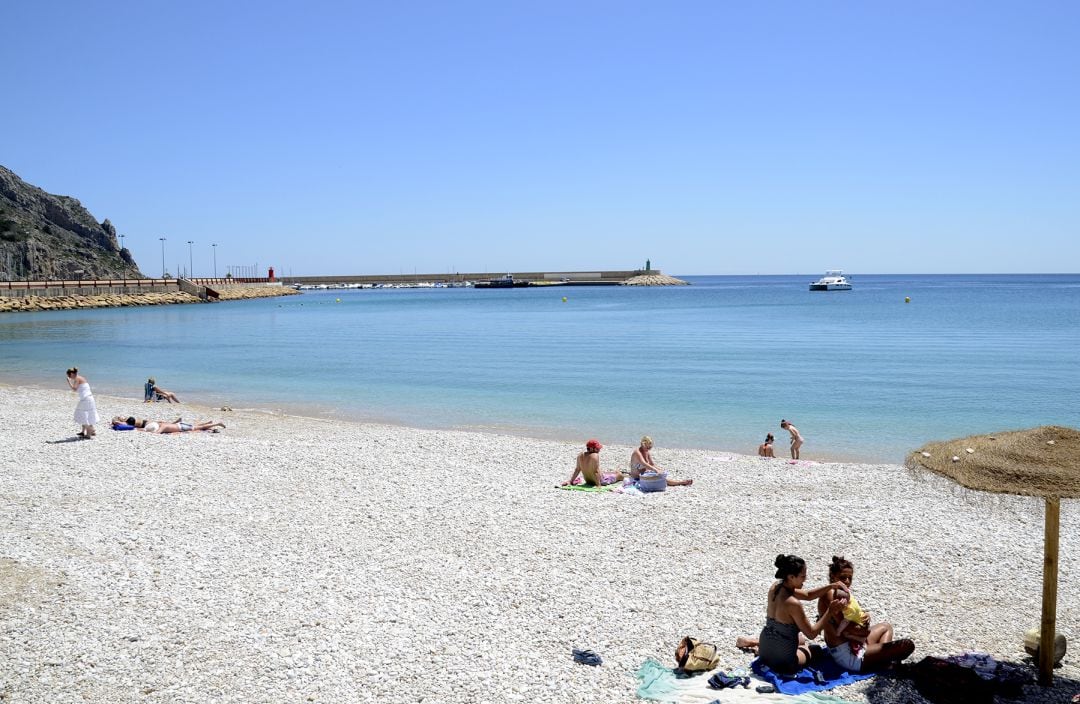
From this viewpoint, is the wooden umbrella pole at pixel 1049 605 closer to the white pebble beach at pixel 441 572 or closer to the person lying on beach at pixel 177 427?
the white pebble beach at pixel 441 572

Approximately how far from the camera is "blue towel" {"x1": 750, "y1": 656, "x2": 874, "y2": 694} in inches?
256

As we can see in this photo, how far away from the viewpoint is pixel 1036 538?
1031 centimetres

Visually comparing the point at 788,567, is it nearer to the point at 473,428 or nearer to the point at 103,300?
the point at 473,428

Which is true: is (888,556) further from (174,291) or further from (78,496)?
(174,291)

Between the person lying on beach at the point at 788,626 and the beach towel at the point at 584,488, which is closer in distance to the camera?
the person lying on beach at the point at 788,626

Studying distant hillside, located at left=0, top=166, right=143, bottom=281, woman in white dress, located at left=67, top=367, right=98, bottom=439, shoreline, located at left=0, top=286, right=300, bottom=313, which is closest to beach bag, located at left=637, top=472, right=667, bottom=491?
woman in white dress, located at left=67, top=367, right=98, bottom=439

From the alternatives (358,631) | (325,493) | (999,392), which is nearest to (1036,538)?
(358,631)

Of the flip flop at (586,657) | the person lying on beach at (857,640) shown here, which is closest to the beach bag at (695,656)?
the flip flop at (586,657)

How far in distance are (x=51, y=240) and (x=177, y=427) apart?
130 meters

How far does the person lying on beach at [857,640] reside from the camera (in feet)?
22.2

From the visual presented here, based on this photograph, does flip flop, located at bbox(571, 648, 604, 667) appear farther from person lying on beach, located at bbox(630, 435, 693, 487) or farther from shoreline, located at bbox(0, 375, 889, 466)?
shoreline, located at bbox(0, 375, 889, 466)

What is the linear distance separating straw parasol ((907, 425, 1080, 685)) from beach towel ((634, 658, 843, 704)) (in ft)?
25.6

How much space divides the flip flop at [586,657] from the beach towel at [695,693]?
1.18 feet

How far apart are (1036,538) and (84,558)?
11.2 metres
